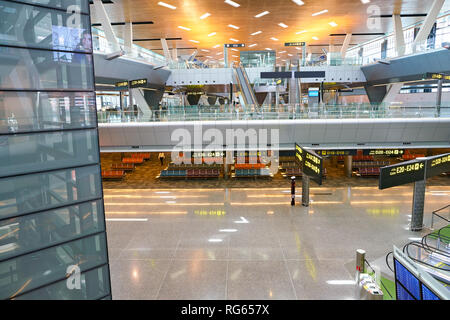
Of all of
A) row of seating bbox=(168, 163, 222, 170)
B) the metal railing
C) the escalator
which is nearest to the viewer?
the metal railing

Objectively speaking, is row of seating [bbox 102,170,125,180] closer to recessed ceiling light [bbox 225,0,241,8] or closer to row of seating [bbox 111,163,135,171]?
row of seating [bbox 111,163,135,171]

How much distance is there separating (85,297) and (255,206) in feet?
34.7

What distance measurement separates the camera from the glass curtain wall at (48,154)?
4324 millimetres

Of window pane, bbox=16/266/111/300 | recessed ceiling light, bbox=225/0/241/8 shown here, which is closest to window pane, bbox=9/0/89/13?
window pane, bbox=16/266/111/300

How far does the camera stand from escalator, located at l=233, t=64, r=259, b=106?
90.1ft

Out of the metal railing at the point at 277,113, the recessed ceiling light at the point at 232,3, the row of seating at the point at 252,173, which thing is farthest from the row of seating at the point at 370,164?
the recessed ceiling light at the point at 232,3

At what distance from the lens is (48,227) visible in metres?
4.88

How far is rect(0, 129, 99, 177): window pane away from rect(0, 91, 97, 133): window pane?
0.40ft

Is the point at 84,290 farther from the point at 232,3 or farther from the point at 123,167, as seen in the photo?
the point at 232,3

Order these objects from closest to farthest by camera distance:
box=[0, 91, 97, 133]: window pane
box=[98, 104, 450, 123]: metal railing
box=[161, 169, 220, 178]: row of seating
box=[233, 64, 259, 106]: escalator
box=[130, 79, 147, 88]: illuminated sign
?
box=[0, 91, 97, 133]: window pane < box=[98, 104, 450, 123]: metal railing < box=[130, 79, 147, 88]: illuminated sign < box=[161, 169, 220, 178]: row of seating < box=[233, 64, 259, 106]: escalator

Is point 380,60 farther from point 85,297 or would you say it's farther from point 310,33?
point 85,297

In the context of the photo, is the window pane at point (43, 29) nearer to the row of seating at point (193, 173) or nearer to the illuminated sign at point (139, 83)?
the illuminated sign at point (139, 83)

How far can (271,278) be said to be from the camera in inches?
336

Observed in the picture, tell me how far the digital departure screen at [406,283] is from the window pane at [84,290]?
210 inches
